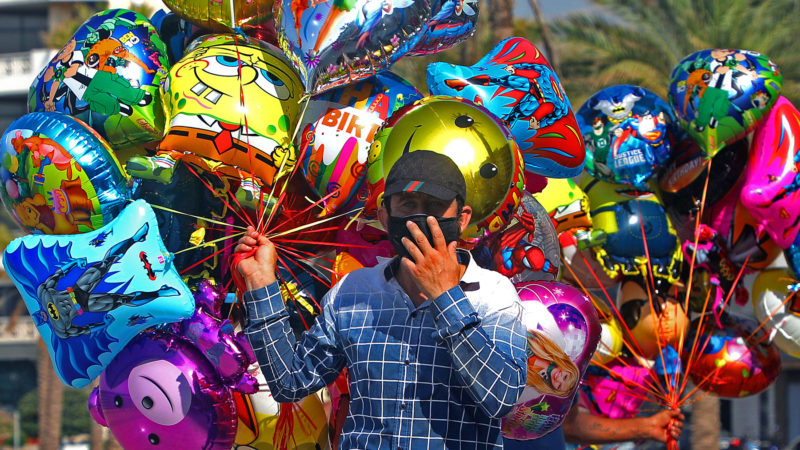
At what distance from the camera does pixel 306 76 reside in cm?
339

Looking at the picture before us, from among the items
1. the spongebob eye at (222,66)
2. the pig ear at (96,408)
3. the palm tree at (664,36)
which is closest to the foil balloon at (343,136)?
the spongebob eye at (222,66)

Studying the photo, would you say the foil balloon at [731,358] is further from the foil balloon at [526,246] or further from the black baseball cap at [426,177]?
the black baseball cap at [426,177]

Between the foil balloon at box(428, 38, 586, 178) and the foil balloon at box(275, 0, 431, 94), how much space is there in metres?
0.28

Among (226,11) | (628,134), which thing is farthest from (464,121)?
(628,134)

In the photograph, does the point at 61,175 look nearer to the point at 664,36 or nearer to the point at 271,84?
the point at 271,84

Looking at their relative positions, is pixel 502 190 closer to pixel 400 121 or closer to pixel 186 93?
pixel 400 121

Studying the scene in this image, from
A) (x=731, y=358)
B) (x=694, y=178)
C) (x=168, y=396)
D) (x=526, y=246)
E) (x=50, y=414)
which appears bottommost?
(x=50, y=414)

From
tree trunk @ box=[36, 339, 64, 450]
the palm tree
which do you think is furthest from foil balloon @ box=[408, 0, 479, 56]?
tree trunk @ box=[36, 339, 64, 450]

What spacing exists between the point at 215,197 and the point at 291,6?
74 centimetres

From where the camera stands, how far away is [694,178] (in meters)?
4.61

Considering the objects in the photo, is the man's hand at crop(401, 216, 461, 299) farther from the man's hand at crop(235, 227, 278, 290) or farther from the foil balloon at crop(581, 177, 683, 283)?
the foil balloon at crop(581, 177, 683, 283)

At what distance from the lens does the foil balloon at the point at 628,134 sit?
4.55 metres

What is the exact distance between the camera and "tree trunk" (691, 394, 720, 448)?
34.1 ft

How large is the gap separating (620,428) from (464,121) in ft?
5.54
